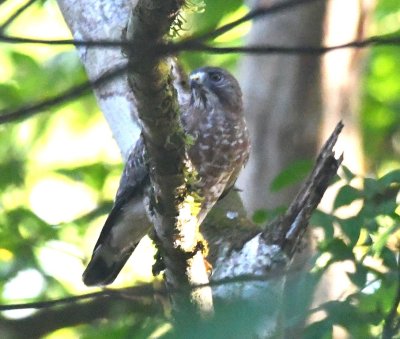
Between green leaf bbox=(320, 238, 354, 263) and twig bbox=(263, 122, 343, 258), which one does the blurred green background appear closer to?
green leaf bbox=(320, 238, 354, 263)

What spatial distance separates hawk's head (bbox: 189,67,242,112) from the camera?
4.28 meters

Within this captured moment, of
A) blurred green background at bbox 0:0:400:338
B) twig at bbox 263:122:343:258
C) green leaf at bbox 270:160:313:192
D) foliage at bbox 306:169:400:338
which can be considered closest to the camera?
foliage at bbox 306:169:400:338

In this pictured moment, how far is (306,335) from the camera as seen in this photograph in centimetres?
223

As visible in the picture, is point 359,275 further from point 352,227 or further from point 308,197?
point 308,197

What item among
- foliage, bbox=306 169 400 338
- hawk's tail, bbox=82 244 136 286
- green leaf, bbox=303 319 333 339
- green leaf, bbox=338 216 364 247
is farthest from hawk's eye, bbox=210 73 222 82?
green leaf, bbox=303 319 333 339

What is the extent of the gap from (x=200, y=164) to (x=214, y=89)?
463 millimetres

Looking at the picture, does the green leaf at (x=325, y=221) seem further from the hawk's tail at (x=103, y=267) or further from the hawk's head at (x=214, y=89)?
the hawk's tail at (x=103, y=267)

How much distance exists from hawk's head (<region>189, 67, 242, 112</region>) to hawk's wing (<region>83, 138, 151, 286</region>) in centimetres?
49

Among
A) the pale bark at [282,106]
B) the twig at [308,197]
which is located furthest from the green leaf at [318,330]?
the pale bark at [282,106]

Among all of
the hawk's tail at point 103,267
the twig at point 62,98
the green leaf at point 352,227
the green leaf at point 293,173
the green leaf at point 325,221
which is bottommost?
the twig at point 62,98

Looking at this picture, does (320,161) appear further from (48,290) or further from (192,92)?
(48,290)

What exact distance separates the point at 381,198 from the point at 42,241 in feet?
7.65

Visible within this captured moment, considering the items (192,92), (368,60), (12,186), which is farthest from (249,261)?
(368,60)

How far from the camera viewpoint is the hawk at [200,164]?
4.06 m
